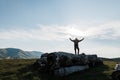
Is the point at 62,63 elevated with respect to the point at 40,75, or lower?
elevated

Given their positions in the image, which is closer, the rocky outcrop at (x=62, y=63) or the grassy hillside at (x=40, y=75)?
the grassy hillside at (x=40, y=75)

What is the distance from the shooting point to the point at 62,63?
42500mm

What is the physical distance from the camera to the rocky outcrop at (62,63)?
4144cm

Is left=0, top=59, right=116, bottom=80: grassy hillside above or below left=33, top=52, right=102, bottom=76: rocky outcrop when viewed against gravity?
below

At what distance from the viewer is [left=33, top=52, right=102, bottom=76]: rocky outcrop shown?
41438 mm

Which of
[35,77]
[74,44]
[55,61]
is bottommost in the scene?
[35,77]

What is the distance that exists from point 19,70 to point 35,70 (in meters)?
2.97

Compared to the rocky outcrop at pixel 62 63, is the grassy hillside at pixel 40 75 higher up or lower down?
lower down

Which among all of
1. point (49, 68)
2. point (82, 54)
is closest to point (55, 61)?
point (49, 68)

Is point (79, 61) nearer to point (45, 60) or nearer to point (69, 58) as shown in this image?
point (69, 58)

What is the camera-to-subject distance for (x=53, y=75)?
1607 inches

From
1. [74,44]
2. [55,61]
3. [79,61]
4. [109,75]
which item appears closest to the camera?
[109,75]

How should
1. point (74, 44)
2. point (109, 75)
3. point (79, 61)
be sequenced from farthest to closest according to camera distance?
point (74, 44), point (79, 61), point (109, 75)

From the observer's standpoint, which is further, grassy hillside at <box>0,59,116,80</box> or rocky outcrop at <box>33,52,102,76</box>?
rocky outcrop at <box>33,52,102,76</box>
